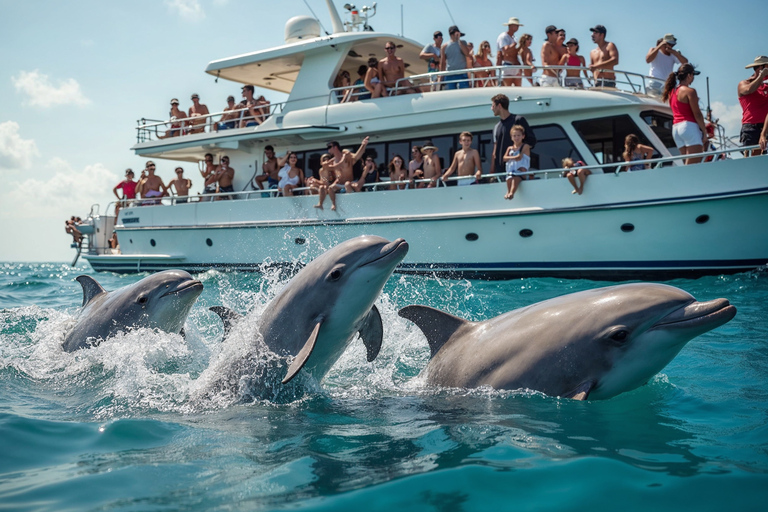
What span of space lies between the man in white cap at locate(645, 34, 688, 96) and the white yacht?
253mm

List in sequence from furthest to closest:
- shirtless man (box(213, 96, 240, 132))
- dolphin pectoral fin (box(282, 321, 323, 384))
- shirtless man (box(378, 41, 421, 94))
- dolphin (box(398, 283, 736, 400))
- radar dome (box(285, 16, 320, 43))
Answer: shirtless man (box(213, 96, 240, 132)) < radar dome (box(285, 16, 320, 43)) < shirtless man (box(378, 41, 421, 94)) < dolphin pectoral fin (box(282, 321, 323, 384)) < dolphin (box(398, 283, 736, 400))

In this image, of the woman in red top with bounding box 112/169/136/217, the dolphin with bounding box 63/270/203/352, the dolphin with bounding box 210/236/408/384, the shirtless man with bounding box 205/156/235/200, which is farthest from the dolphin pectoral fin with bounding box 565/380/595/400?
the woman in red top with bounding box 112/169/136/217

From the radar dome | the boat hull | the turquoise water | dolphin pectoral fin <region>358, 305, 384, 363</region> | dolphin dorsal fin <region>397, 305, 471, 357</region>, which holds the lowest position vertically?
the turquoise water

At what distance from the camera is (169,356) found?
5.96 m

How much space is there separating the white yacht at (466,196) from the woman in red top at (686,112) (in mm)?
354

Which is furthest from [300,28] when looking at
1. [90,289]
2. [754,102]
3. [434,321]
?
[434,321]

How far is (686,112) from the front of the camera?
1071 centimetres

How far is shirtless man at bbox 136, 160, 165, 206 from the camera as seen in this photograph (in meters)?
18.9

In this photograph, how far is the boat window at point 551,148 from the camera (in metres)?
13.0

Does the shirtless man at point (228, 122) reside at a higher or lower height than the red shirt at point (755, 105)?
higher

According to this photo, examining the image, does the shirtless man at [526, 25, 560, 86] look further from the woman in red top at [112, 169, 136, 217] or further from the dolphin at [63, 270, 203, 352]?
the woman in red top at [112, 169, 136, 217]

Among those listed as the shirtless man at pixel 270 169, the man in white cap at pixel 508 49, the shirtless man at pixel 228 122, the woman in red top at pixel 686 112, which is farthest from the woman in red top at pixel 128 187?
the woman in red top at pixel 686 112

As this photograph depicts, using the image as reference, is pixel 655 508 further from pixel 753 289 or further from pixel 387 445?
pixel 753 289

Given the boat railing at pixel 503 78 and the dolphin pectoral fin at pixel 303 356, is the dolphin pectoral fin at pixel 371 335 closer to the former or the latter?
the dolphin pectoral fin at pixel 303 356
